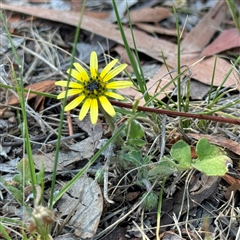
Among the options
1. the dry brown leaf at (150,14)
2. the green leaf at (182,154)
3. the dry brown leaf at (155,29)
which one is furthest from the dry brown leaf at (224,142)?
the dry brown leaf at (150,14)

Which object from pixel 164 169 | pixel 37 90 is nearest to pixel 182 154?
pixel 164 169

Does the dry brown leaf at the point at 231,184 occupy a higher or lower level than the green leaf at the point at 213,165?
lower

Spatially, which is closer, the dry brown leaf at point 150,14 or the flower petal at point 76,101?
the flower petal at point 76,101

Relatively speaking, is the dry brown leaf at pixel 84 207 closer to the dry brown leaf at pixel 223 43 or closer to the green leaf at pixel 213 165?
the green leaf at pixel 213 165

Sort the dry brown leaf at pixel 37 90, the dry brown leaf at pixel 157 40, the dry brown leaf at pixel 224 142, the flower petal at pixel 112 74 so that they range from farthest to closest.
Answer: the dry brown leaf at pixel 157 40, the dry brown leaf at pixel 37 90, the dry brown leaf at pixel 224 142, the flower petal at pixel 112 74

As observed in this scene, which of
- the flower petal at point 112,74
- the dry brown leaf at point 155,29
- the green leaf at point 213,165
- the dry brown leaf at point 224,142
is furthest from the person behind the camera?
the dry brown leaf at point 155,29

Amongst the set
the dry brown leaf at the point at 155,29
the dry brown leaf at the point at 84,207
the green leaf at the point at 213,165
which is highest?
the dry brown leaf at the point at 155,29

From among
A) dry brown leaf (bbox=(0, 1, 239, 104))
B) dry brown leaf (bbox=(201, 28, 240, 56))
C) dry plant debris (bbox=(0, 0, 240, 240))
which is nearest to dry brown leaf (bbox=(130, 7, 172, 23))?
dry plant debris (bbox=(0, 0, 240, 240))
